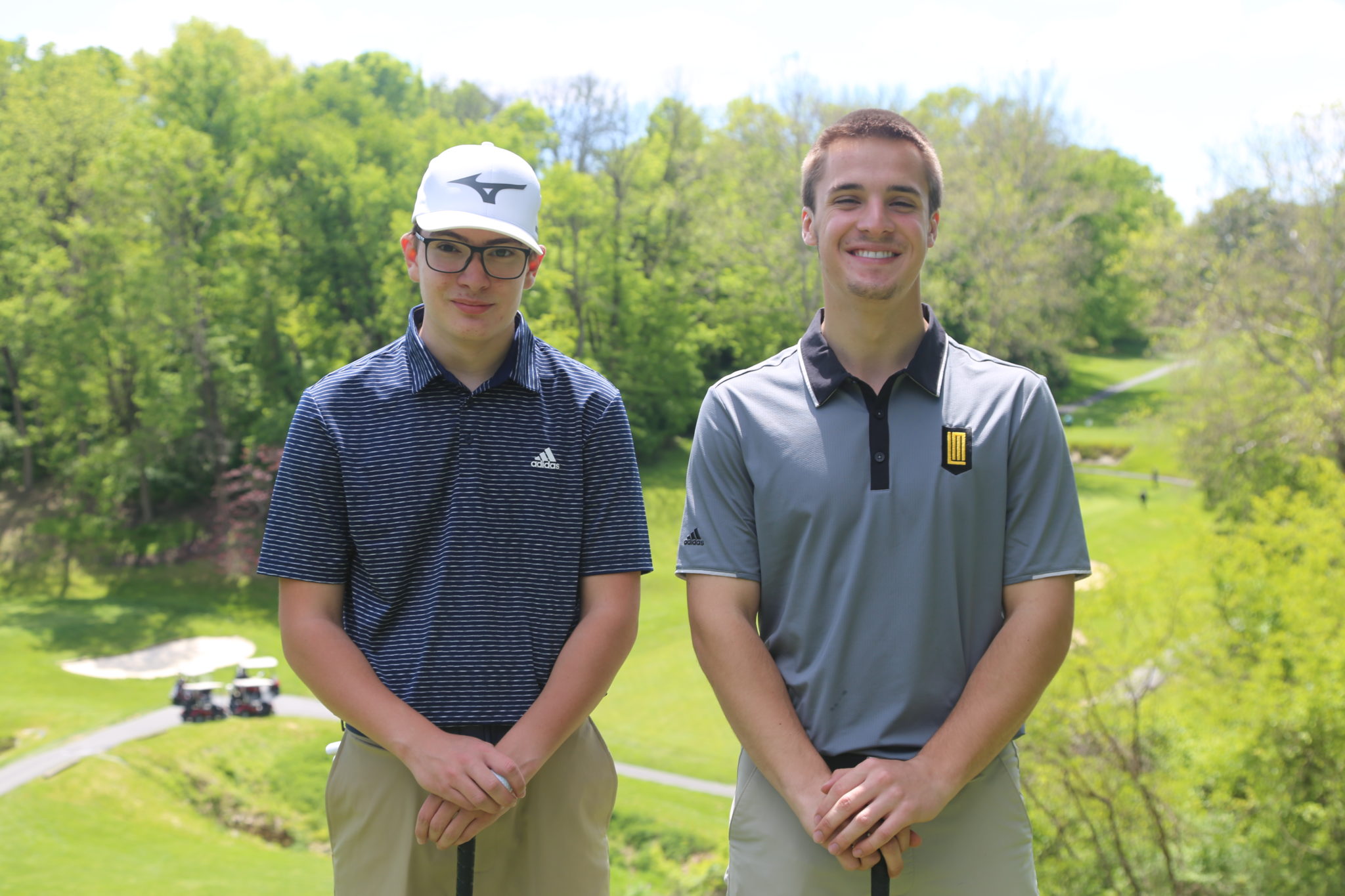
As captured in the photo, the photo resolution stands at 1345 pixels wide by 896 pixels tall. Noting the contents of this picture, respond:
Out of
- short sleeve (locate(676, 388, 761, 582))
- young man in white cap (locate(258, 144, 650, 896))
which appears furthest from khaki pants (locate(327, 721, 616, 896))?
short sleeve (locate(676, 388, 761, 582))

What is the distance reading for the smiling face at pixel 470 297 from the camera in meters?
2.47

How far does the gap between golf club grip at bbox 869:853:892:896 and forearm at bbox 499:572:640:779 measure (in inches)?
25.3

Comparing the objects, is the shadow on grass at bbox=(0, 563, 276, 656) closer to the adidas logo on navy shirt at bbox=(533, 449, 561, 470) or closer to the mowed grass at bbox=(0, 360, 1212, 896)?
the mowed grass at bbox=(0, 360, 1212, 896)

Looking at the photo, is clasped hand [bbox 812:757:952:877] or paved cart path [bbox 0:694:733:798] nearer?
clasped hand [bbox 812:757:952:877]

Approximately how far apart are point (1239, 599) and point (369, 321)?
68.0ft

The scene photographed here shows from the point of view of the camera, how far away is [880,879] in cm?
219

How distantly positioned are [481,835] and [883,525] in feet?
3.70

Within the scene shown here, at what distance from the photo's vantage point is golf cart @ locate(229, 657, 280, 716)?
1758 cm

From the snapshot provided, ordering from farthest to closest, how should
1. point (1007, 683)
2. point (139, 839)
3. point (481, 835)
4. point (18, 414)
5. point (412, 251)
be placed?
point (18, 414), point (139, 839), point (412, 251), point (481, 835), point (1007, 683)

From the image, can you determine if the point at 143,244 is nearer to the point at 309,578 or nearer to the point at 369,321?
the point at 369,321

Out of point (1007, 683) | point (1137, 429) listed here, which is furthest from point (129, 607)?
point (1137, 429)

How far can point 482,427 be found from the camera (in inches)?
97.7

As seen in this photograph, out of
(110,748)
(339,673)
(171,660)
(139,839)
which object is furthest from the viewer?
(171,660)

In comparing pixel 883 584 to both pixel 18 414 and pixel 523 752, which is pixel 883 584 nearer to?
pixel 523 752
